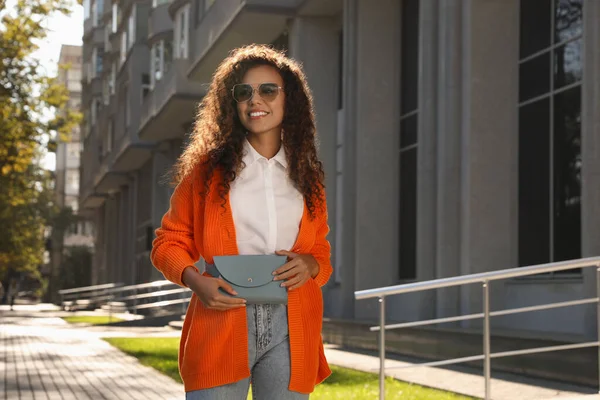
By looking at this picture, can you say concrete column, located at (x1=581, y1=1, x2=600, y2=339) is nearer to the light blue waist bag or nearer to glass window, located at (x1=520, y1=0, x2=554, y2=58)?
glass window, located at (x1=520, y1=0, x2=554, y2=58)

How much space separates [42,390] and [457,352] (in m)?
4.58

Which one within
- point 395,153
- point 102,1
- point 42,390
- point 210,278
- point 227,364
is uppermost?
point 102,1

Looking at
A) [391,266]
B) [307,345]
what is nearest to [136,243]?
[391,266]

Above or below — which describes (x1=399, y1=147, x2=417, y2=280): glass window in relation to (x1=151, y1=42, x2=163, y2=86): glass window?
below

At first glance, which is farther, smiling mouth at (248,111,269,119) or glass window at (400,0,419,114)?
glass window at (400,0,419,114)

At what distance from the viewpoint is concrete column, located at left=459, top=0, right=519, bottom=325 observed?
15164 mm

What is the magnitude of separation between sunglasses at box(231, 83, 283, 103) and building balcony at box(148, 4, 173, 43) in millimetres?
37752

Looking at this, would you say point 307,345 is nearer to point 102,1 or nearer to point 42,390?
point 42,390

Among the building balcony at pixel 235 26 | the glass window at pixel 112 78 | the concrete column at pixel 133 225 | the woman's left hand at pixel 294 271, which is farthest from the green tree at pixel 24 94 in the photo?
the glass window at pixel 112 78

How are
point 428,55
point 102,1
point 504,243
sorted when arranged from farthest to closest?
point 102,1, point 428,55, point 504,243

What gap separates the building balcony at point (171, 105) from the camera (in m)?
32.1

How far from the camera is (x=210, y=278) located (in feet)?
10.2

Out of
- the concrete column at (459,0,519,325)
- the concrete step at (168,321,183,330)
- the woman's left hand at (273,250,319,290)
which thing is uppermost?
the concrete column at (459,0,519,325)

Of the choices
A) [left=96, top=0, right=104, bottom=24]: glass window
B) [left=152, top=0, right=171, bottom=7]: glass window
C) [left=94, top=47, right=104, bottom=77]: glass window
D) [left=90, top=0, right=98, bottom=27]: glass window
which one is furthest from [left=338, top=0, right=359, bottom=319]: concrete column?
[left=90, top=0, right=98, bottom=27]: glass window
